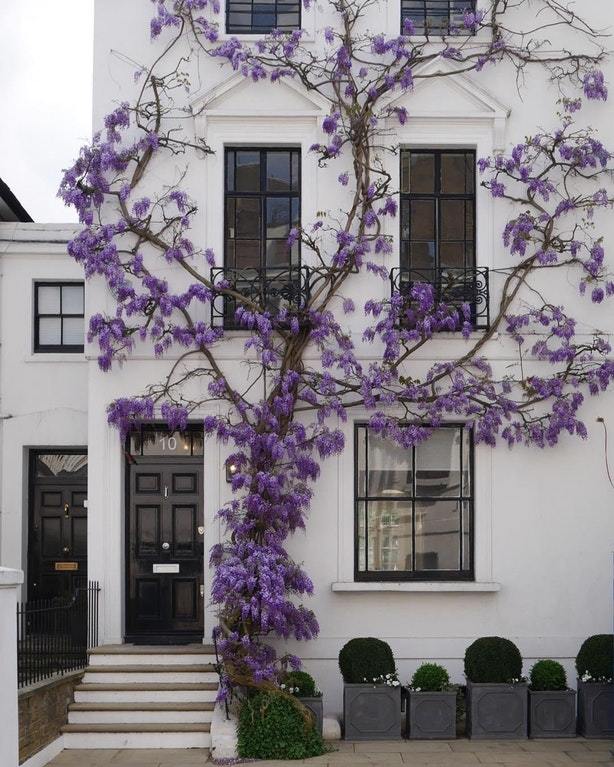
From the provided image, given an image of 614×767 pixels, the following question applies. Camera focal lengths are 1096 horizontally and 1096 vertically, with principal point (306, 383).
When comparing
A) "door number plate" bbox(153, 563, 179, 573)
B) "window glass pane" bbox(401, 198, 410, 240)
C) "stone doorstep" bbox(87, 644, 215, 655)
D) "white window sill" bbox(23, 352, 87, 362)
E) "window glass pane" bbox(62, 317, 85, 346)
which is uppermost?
"window glass pane" bbox(401, 198, 410, 240)

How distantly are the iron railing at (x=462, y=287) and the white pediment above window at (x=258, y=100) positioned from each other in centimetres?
234

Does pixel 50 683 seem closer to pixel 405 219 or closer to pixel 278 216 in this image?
pixel 278 216

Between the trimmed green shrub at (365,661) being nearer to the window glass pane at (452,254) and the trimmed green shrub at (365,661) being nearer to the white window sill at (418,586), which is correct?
the white window sill at (418,586)

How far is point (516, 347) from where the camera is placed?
44.8 feet

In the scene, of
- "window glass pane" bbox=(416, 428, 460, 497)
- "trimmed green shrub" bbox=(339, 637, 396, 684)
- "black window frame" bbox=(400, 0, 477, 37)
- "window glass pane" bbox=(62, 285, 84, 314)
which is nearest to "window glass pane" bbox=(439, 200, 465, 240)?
"black window frame" bbox=(400, 0, 477, 37)

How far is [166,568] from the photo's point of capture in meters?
13.7

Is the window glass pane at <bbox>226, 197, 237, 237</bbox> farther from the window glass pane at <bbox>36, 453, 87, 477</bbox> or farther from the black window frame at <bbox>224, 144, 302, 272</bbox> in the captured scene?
the window glass pane at <bbox>36, 453, 87, 477</bbox>

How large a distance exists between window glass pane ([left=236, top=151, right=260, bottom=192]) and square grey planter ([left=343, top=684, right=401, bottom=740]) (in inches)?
246

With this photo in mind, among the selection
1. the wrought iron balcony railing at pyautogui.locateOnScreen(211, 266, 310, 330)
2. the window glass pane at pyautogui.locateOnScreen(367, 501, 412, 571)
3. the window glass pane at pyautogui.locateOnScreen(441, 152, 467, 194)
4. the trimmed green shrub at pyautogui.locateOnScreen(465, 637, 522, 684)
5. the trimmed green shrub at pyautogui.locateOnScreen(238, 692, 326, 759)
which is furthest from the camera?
the window glass pane at pyautogui.locateOnScreen(441, 152, 467, 194)

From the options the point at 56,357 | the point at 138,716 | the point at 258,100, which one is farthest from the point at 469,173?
the point at 138,716

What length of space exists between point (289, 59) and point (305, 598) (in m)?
6.67

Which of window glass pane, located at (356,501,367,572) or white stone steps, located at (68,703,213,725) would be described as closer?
white stone steps, located at (68,703,213,725)

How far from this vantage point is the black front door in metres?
15.8

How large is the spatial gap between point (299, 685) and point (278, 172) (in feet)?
20.8
